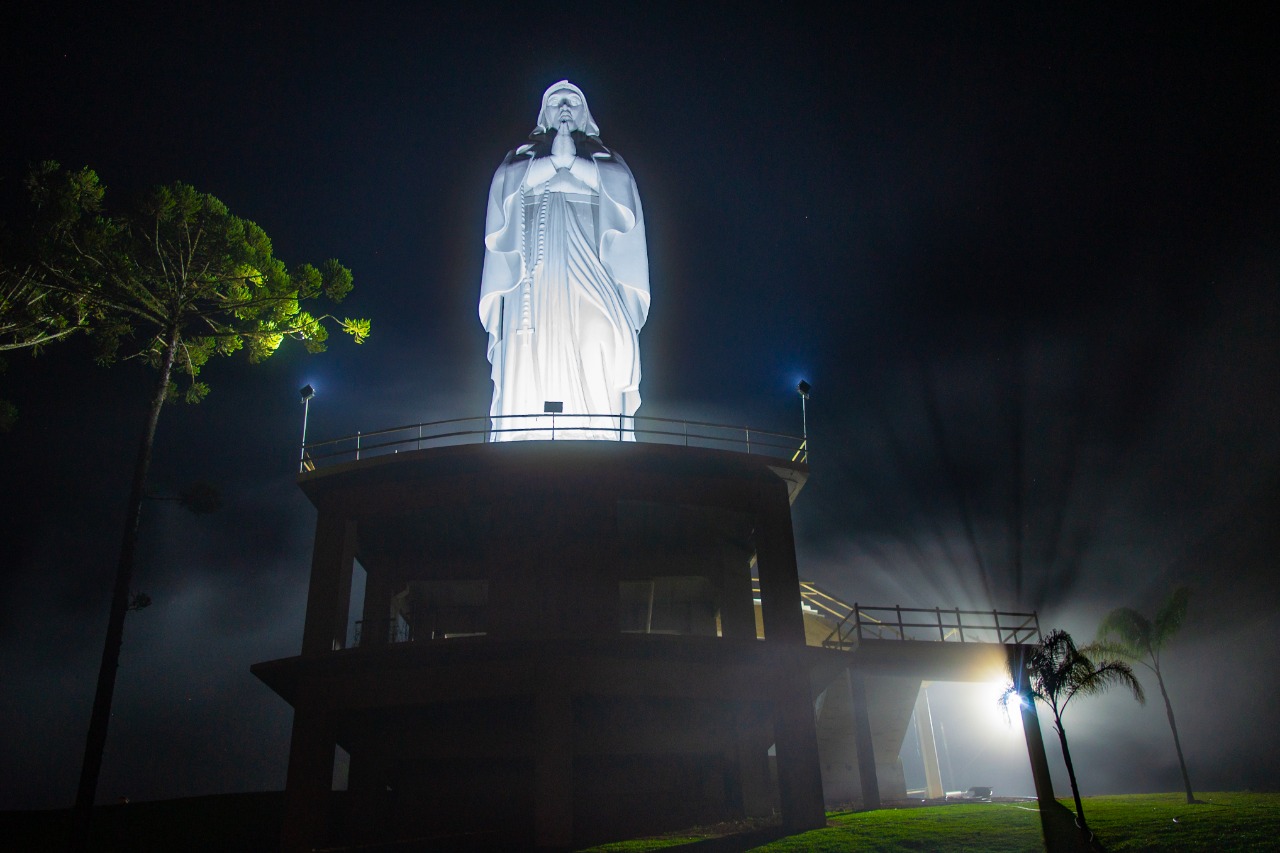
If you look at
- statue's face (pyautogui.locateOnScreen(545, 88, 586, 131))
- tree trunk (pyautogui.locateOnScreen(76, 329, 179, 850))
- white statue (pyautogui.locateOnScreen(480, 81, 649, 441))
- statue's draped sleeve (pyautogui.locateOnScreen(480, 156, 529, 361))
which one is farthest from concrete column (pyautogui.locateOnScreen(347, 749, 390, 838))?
statue's face (pyautogui.locateOnScreen(545, 88, 586, 131))

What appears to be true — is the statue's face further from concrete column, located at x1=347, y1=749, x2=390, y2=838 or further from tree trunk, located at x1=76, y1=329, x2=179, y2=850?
concrete column, located at x1=347, y1=749, x2=390, y2=838

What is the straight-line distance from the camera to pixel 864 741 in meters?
22.9

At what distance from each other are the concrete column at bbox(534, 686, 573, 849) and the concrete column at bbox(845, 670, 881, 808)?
9.15 m

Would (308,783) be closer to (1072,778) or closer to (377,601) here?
(377,601)

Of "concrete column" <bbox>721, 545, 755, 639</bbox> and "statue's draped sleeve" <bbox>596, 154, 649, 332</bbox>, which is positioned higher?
"statue's draped sleeve" <bbox>596, 154, 649, 332</bbox>

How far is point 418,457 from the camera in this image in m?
19.5

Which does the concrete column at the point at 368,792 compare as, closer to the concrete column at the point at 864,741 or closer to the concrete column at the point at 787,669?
the concrete column at the point at 787,669

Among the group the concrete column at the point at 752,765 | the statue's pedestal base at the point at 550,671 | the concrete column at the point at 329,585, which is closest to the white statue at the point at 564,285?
the statue's pedestal base at the point at 550,671

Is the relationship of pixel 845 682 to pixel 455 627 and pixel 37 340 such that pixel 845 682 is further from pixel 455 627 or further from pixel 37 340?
pixel 37 340

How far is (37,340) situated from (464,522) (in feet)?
31.9

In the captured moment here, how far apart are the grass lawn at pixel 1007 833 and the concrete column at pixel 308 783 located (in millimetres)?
5737

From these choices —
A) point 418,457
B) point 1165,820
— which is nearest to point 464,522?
point 418,457

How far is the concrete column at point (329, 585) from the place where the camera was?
18.8 m

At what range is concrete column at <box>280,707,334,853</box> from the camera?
17.0 metres
